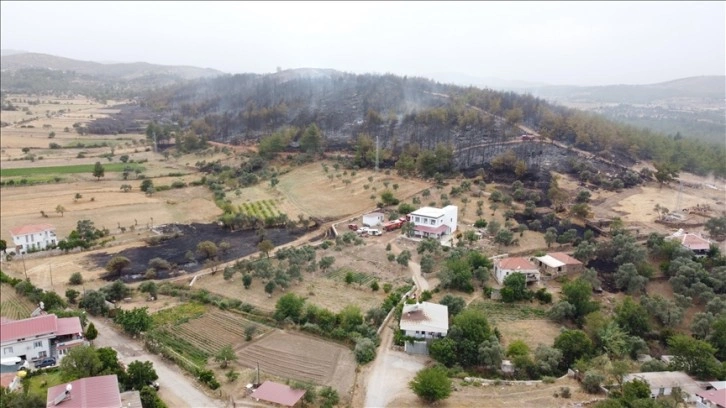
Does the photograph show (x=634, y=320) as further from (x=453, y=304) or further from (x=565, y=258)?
(x=453, y=304)

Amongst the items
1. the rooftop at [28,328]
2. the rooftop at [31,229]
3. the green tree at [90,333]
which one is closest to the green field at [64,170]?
the rooftop at [31,229]

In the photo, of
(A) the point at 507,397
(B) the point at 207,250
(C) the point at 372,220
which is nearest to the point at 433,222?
(C) the point at 372,220

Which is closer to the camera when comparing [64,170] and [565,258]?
[565,258]

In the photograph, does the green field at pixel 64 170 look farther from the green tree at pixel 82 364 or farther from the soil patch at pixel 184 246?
the green tree at pixel 82 364

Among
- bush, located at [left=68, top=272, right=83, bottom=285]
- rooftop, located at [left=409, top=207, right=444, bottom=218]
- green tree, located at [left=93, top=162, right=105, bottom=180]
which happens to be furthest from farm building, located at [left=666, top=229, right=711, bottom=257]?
green tree, located at [left=93, top=162, right=105, bottom=180]

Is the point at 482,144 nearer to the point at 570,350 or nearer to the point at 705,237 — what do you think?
→ the point at 705,237

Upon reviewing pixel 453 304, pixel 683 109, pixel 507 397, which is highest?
pixel 683 109

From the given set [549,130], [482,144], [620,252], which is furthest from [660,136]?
[620,252]
